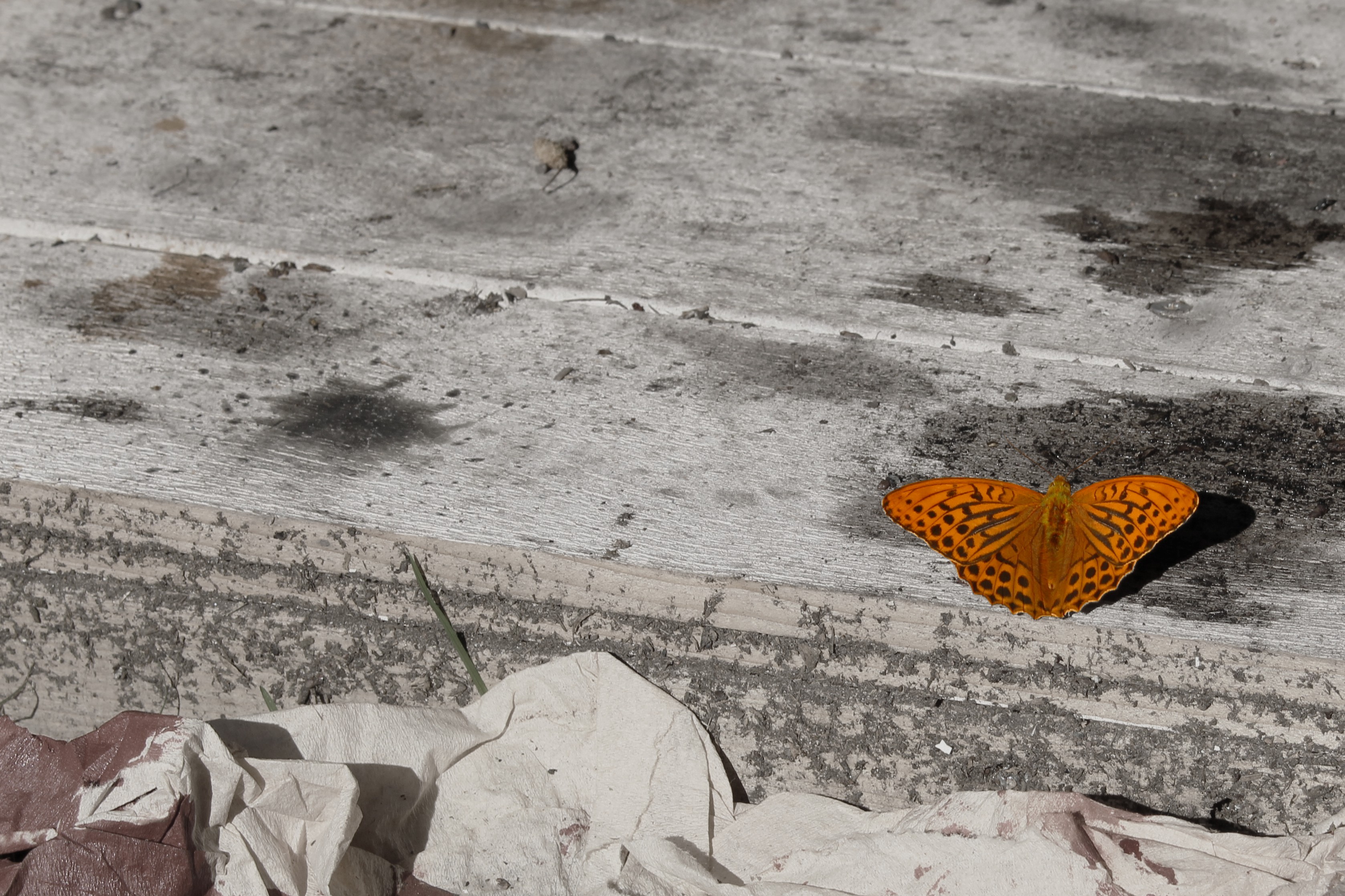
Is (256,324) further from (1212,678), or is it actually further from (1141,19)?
(1141,19)

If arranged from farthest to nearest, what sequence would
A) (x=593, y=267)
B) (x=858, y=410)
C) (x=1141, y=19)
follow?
(x=1141, y=19)
(x=593, y=267)
(x=858, y=410)

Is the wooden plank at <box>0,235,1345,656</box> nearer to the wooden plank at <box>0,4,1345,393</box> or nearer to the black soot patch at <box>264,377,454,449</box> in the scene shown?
the black soot patch at <box>264,377,454,449</box>

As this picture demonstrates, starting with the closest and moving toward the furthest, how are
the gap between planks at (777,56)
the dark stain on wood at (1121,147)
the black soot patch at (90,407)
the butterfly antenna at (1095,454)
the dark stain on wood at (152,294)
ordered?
the butterfly antenna at (1095,454), the black soot patch at (90,407), the dark stain on wood at (152,294), the dark stain on wood at (1121,147), the gap between planks at (777,56)

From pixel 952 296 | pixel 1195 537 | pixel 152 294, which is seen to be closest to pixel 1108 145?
pixel 952 296

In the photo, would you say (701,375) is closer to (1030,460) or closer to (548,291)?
(548,291)

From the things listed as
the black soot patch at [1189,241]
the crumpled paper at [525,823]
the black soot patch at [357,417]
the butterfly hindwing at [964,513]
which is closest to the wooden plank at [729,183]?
→ the black soot patch at [1189,241]

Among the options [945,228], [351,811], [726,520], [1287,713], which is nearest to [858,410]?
[726,520]

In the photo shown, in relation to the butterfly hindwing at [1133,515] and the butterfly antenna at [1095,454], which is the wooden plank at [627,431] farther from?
the butterfly hindwing at [1133,515]
